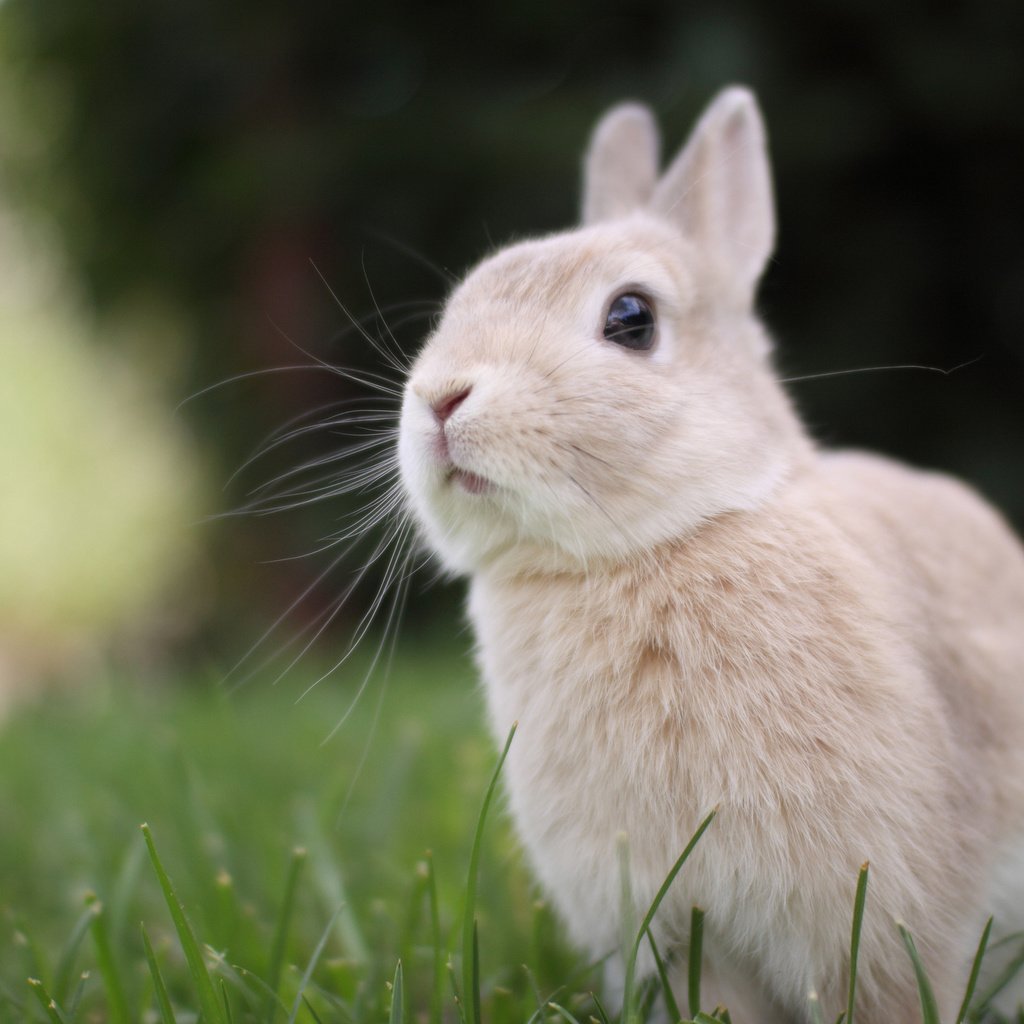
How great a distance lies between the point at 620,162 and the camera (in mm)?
2494

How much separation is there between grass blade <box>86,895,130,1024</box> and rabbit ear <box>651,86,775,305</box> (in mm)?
1529

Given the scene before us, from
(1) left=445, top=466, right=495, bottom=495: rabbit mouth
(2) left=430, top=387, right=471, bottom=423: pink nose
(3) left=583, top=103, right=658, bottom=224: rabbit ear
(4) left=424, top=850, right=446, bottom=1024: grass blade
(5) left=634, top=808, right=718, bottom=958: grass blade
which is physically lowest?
(4) left=424, top=850, right=446, bottom=1024: grass blade

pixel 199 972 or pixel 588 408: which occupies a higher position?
pixel 588 408

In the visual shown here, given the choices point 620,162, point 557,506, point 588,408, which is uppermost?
point 620,162

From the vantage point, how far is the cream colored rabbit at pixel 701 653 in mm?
1502

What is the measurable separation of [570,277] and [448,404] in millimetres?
347

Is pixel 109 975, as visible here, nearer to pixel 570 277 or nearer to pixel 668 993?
pixel 668 993

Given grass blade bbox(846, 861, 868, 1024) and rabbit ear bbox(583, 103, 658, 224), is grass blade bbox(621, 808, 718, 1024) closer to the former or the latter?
grass blade bbox(846, 861, 868, 1024)

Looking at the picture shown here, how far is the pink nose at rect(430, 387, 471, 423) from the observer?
1594 mm

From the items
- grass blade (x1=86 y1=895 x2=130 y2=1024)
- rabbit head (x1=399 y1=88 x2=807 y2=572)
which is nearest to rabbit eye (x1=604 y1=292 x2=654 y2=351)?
rabbit head (x1=399 y1=88 x2=807 y2=572)

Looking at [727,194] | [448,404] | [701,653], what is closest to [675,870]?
[701,653]

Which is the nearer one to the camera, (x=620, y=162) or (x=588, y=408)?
(x=588, y=408)

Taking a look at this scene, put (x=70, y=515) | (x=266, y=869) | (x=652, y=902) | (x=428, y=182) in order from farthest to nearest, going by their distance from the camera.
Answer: (x=70, y=515) → (x=428, y=182) → (x=266, y=869) → (x=652, y=902)

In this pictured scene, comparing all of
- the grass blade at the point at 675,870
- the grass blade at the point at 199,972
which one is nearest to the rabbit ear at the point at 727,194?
the grass blade at the point at 675,870
